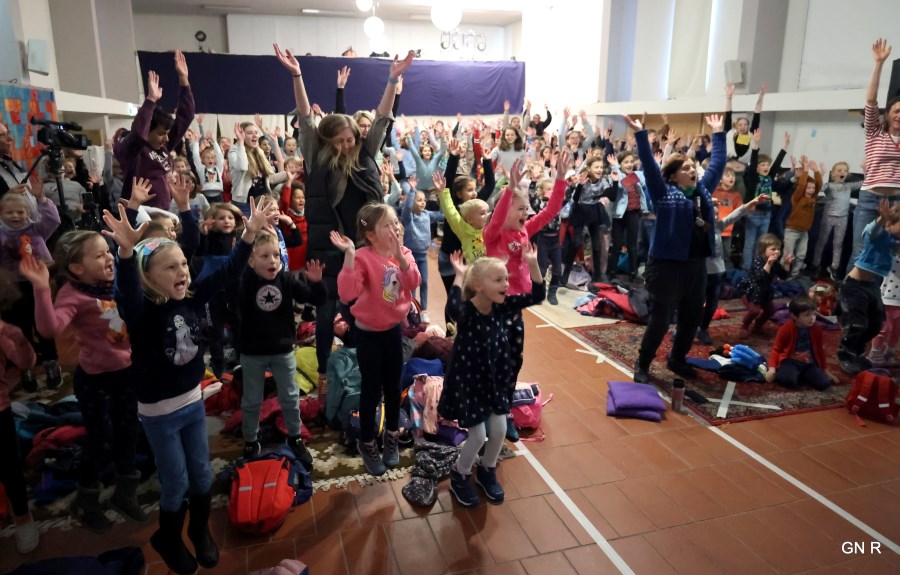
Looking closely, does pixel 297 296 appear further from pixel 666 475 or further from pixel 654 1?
pixel 654 1

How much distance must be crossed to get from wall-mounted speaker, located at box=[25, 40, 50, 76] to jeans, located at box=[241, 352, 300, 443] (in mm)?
5333

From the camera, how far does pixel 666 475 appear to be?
3.37 metres

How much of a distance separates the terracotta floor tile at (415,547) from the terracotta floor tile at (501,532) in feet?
0.81

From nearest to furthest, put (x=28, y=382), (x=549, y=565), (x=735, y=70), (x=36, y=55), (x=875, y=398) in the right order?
(x=549, y=565) → (x=875, y=398) → (x=28, y=382) → (x=36, y=55) → (x=735, y=70)

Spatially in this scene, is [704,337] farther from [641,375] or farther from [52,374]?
[52,374]

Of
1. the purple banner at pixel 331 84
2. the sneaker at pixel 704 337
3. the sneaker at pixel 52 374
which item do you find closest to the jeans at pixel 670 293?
the sneaker at pixel 704 337

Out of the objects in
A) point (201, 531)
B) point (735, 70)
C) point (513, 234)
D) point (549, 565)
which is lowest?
point (549, 565)

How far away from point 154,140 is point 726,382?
4636 millimetres

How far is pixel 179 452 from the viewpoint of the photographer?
2402 mm

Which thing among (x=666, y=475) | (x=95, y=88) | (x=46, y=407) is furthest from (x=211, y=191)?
(x=666, y=475)

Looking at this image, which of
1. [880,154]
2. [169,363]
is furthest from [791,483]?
[169,363]

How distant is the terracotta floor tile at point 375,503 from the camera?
2.98m

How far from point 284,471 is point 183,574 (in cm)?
68

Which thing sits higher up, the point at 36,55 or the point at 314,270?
the point at 36,55
